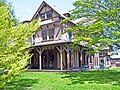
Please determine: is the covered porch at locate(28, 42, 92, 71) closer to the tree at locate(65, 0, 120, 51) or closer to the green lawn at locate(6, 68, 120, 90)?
the tree at locate(65, 0, 120, 51)

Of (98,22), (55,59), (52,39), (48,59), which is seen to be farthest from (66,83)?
(48,59)

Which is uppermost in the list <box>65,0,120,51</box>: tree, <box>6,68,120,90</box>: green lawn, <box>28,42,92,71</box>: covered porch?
<box>65,0,120,51</box>: tree

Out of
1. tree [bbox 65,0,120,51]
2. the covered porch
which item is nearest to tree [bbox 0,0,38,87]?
tree [bbox 65,0,120,51]

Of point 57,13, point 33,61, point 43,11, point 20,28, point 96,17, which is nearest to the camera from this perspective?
point 20,28

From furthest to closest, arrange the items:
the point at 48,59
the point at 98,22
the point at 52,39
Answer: the point at 48,59 < the point at 52,39 < the point at 98,22

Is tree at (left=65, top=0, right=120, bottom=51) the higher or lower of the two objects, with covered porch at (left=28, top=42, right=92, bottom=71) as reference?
higher

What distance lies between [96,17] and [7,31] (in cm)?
1133

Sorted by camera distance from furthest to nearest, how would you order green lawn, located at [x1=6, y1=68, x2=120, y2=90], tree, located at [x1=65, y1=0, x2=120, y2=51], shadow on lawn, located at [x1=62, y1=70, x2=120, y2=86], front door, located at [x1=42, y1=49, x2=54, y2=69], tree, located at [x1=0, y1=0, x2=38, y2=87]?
A: 1. front door, located at [x1=42, y1=49, x2=54, y2=69]
2. tree, located at [x1=65, y1=0, x2=120, y2=51]
3. shadow on lawn, located at [x1=62, y1=70, x2=120, y2=86]
4. green lawn, located at [x1=6, y1=68, x2=120, y2=90]
5. tree, located at [x1=0, y1=0, x2=38, y2=87]

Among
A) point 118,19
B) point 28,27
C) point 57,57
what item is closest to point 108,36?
point 118,19

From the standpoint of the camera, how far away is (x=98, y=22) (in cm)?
1702

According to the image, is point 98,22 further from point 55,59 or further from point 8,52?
point 55,59

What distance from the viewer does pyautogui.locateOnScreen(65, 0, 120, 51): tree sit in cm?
1689

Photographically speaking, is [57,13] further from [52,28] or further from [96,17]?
[96,17]

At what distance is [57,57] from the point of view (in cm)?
2970
